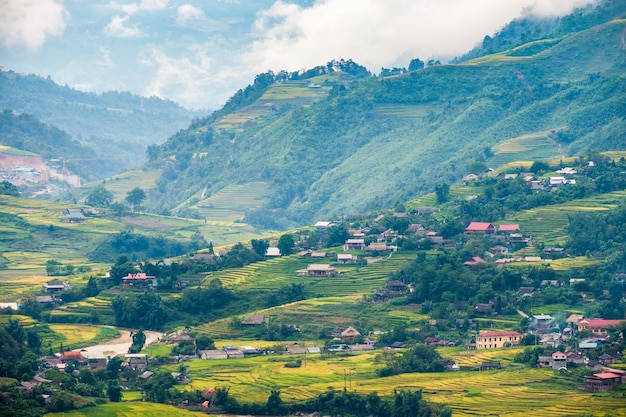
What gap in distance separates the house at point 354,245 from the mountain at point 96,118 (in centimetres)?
5998

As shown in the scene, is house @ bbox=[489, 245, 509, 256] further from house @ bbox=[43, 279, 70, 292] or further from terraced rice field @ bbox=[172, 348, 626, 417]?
house @ bbox=[43, 279, 70, 292]

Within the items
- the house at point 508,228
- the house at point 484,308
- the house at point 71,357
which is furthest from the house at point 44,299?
the house at point 508,228

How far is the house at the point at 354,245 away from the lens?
212 ft

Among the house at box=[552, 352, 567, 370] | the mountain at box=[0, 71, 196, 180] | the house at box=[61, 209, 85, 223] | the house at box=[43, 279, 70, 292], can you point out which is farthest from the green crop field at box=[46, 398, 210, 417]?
the mountain at box=[0, 71, 196, 180]

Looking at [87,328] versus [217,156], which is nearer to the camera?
[87,328]

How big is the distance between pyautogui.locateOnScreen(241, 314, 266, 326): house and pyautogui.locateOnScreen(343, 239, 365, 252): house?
10072 millimetres

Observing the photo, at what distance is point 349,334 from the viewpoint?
5291 cm

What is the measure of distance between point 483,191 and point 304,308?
17.1 m

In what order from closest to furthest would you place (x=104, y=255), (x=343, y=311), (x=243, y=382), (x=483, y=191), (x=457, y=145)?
(x=243, y=382) → (x=343, y=311) → (x=483, y=191) → (x=104, y=255) → (x=457, y=145)

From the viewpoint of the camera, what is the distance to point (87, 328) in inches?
2216

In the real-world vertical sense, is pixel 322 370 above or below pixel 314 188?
below

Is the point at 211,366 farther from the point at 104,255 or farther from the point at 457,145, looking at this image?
the point at 457,145

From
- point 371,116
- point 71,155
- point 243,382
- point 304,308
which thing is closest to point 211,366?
point 243,382

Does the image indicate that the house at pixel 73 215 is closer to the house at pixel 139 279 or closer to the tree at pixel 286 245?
the tree at pixel 286 245
